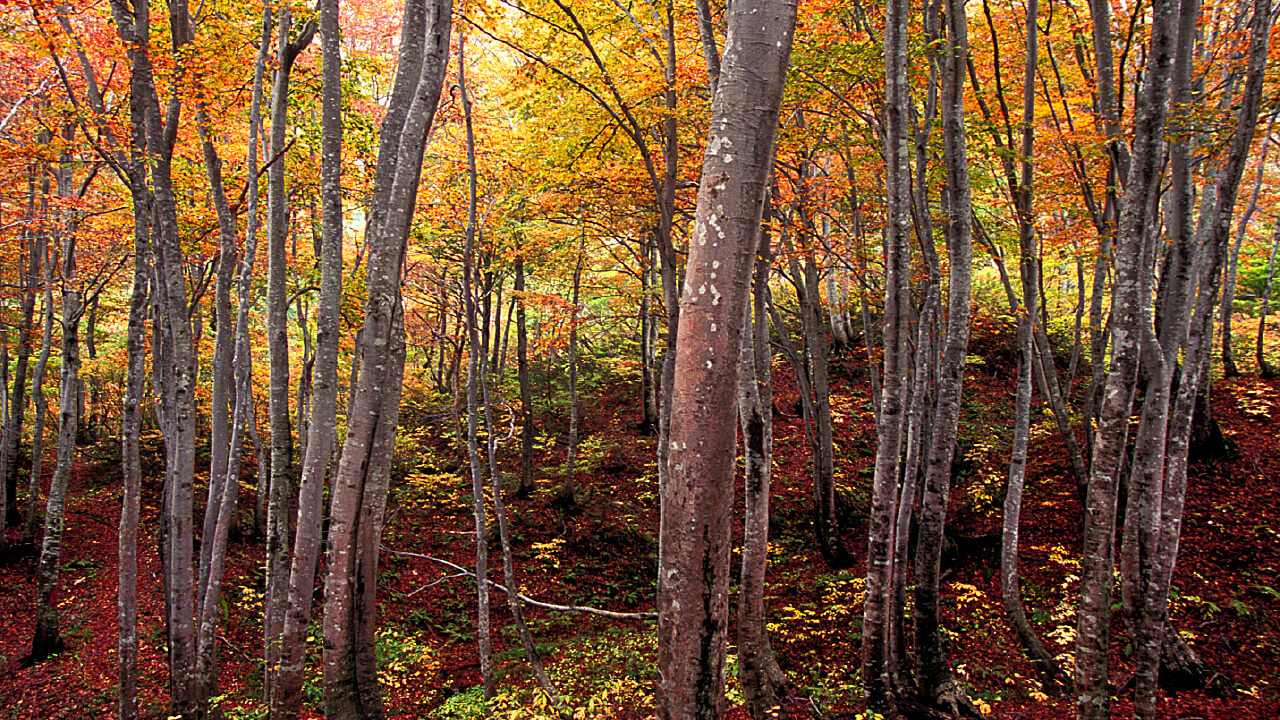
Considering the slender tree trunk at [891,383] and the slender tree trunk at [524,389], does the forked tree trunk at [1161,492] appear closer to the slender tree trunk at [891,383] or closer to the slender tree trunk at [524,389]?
the slender tree trunk at [891,383]

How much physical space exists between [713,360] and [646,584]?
1139 cm

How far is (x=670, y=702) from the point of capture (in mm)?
2648

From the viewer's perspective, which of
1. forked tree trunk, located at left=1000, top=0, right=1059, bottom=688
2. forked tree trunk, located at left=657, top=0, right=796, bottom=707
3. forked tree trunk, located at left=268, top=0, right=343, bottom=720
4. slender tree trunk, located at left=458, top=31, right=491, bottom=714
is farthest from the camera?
slender tree trunk, located at left=458, top=31, right=491, bottom=714

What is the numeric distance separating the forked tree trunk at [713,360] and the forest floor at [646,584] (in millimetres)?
4968

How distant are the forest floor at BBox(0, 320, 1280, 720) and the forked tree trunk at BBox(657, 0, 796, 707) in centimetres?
497

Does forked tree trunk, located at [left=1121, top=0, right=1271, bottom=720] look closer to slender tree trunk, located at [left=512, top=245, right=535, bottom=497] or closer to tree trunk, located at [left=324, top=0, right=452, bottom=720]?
tree trunk, located at [left=324, top=0, right=452, bottom=720]

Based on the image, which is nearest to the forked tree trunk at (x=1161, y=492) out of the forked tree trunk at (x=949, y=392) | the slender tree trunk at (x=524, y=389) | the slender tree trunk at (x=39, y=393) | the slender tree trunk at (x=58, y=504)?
the forked tree trunk at (x=949, y=392)

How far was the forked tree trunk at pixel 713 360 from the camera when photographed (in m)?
2.59

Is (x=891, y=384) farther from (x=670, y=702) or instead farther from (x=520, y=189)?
(x=520, y=189)

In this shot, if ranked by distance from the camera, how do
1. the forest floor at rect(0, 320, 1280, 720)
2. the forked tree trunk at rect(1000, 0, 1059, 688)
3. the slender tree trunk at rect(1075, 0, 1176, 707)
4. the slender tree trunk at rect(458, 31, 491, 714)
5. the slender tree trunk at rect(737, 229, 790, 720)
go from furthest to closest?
1. the slender tree trunk at rect(458, 31, 491, 714)
2. the forest floor at rect(0, 320, 1280, 720)
3. the forked tree trunk at rect(1000, 0, 1059, 688)
4. the slender tree trunk at rect(737, 229, 790, 720)
5. the slender tree trunk at rect(1075, 0, 1176, 707)

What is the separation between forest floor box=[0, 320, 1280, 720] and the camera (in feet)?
25.8

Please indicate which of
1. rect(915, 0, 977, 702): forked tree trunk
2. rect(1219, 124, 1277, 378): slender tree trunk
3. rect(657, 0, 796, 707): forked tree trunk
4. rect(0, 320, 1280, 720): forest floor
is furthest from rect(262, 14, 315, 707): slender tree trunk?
rect(1219, 124, 1277, 378): slender tree trunk

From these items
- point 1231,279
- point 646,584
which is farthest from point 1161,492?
point 1231,279

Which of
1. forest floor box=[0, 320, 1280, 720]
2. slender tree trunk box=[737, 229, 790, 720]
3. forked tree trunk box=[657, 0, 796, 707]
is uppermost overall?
forked tree trunk box=[657, 0, 796, 707]
